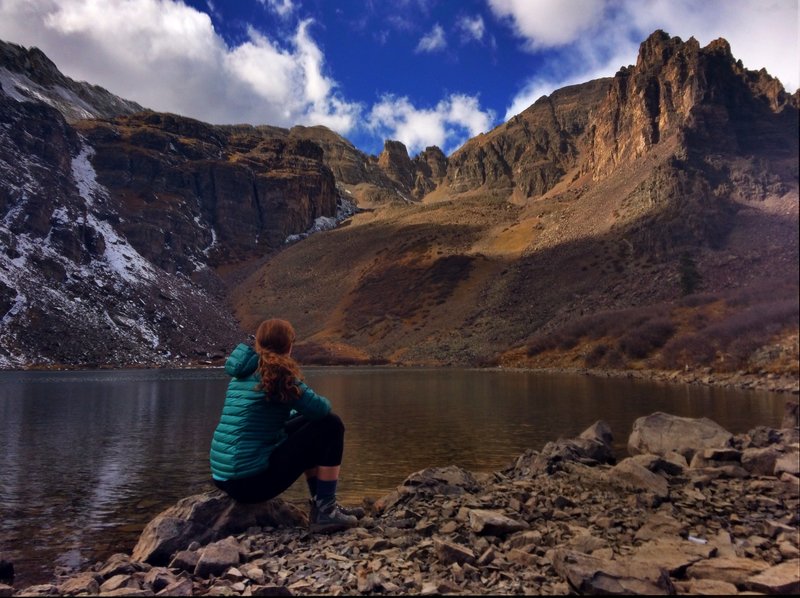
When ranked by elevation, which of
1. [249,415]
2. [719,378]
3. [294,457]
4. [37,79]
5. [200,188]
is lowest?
[719,378]

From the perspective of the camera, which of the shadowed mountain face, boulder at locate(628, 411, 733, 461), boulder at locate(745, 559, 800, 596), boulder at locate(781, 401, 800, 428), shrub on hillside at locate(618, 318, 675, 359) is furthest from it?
the shadowed mountain face

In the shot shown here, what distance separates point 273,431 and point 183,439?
495 inches

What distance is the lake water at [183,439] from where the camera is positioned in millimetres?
9125

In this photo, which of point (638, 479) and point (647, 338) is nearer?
point (638, 479)

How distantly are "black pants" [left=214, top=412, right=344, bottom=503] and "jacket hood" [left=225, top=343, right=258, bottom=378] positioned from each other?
87 cm

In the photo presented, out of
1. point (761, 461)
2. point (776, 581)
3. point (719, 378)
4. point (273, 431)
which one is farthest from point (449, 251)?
point (776, 581)

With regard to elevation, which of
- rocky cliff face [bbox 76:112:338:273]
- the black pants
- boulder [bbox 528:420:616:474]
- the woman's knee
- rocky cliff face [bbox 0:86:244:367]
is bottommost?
boulder [bbox 528:420:616:474]

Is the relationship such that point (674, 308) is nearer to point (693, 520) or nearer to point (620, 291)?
point (620, 291)

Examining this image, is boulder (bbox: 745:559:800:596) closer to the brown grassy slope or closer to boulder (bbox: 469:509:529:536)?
boulder (bbox: 469:509:529:536)

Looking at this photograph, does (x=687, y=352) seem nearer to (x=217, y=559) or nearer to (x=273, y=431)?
(x=273, y=431)

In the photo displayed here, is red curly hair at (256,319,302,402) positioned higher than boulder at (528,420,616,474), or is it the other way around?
red curly hair at (256,319,302,402)

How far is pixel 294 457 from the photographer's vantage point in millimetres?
6766

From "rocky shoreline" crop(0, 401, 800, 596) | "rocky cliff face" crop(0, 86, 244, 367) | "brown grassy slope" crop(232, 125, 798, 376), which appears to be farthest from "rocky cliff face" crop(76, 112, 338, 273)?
"rocky shoreline" crop(0, 401, 800, 596)

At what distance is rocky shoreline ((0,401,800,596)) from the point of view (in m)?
5.12
